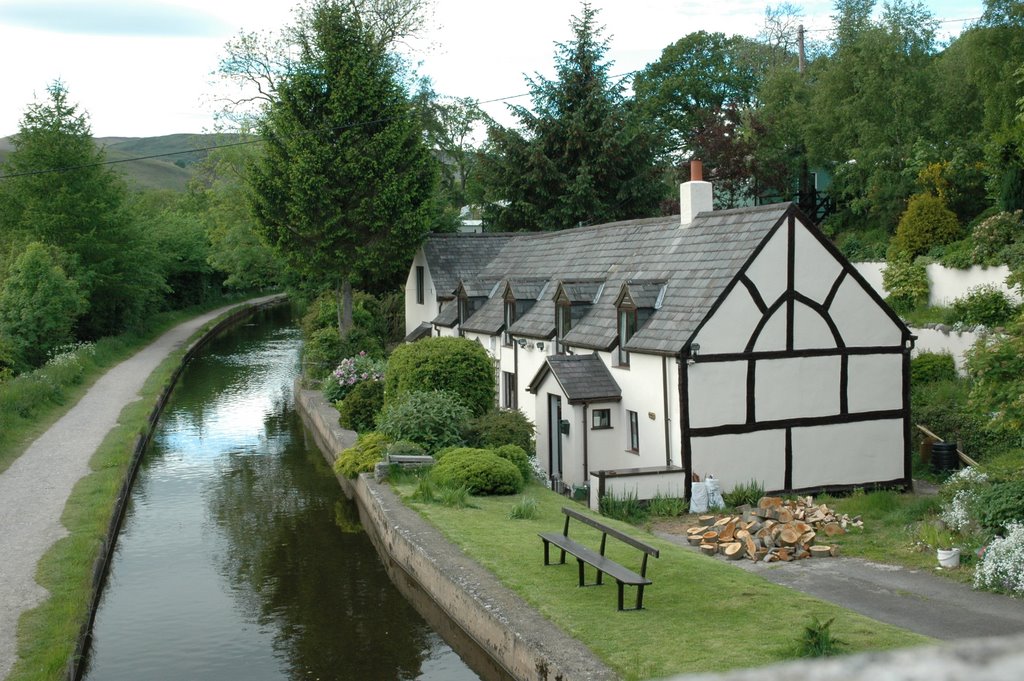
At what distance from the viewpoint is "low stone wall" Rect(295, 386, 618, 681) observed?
1175cm

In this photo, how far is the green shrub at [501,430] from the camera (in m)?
23.4

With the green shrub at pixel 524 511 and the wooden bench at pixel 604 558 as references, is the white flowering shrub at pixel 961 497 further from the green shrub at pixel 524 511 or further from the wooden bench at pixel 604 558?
the green shrub at pixel 524 511

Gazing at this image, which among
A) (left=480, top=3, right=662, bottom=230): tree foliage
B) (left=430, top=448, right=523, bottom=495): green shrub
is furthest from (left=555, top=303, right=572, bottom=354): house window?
(left=480, top=3, right=662, bottom=230): tree foliage

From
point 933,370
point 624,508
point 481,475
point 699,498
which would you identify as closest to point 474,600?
Answer: point 481,475

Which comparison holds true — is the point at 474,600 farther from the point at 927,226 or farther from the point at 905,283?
the point at 927,226

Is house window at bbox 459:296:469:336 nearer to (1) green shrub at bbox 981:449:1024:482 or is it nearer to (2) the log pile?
(2) the log pile

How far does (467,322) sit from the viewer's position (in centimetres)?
3359

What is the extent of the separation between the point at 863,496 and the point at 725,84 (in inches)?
1964

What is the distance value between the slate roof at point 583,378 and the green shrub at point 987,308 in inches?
469

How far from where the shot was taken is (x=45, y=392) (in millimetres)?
32438

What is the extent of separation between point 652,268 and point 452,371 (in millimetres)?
5653

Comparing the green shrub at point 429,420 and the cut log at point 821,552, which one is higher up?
the green shrub at point 429,420

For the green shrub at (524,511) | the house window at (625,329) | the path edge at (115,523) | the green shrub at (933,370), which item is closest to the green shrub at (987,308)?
the green shrub at (933,370)

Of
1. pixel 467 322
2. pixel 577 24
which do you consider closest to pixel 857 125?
pixel 577 24
